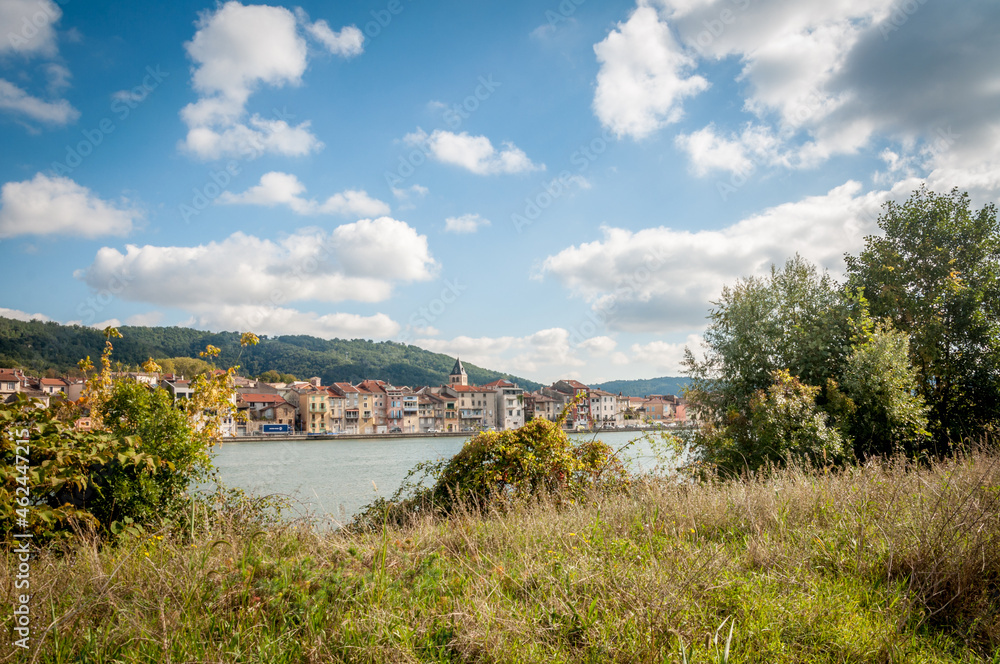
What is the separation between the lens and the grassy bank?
7.43 feet

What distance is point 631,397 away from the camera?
8456 centimetres

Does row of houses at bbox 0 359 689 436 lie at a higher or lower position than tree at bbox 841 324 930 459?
lower

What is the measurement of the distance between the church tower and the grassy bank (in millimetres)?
99517

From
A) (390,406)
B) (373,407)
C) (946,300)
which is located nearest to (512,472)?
(946,300)

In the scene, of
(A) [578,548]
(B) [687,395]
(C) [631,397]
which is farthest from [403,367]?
(A) [578,548]

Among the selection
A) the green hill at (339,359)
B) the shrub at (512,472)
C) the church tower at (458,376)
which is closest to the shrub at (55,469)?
the shrub at (512,472)

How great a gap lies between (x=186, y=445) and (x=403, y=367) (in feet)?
333

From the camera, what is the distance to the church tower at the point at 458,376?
103812 millimetres

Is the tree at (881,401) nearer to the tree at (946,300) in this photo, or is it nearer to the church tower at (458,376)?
the tree at (946,300)

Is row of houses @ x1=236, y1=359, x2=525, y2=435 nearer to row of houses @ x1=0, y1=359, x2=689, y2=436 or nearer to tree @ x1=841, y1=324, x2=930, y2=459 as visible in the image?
row of houses @ x1=0, y1=359, x2=689, y2=436

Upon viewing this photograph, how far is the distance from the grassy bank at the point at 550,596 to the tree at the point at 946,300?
11266 millimetres

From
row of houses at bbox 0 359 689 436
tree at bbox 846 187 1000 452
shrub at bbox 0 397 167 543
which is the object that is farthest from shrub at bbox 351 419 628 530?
row of houses at bbox 0 359 689 436

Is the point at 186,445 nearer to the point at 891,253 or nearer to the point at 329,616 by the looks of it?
the point at 329,616

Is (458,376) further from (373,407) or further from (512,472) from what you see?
(512,472)
